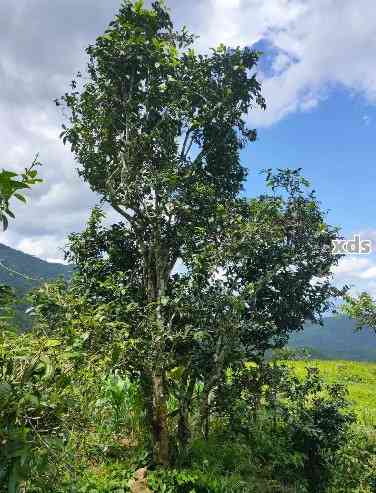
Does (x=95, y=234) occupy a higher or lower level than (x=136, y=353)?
higher

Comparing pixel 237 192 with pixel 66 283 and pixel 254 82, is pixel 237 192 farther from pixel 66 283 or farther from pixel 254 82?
pixel 66 283

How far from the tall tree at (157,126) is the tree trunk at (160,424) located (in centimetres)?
33

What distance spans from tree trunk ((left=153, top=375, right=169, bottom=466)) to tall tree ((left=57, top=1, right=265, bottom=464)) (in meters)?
0.33

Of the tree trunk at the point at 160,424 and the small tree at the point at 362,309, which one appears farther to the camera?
the small tree at the point at 362,309

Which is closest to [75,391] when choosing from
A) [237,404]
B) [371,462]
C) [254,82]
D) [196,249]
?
[196,249]

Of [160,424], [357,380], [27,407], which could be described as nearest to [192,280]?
[160,424]

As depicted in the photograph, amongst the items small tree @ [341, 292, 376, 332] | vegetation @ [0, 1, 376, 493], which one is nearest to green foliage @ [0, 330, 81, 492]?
vegetation @ [0, 1, 376, 493]

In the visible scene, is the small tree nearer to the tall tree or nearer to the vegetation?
the vegetation

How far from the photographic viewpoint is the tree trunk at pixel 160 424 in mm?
11617

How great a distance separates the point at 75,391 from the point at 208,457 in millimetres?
9373

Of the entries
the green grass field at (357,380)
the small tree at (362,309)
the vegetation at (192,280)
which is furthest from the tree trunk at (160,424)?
the green grass field at (357,380)

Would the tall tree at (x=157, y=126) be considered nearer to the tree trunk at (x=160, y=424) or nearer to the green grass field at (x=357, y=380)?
the tree trunk at (x=160, y=424)

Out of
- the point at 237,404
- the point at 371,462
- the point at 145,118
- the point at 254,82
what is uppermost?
the point at 254,82

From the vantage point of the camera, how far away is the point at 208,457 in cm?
1266
